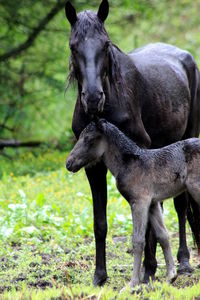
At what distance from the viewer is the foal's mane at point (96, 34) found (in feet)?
17.8

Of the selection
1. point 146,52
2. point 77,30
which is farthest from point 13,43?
point 77,30

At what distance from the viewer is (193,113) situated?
25.0 ft

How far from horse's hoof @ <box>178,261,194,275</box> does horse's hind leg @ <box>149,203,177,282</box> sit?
1.16 meters

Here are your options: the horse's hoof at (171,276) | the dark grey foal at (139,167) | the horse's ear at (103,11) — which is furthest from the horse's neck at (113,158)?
the horse's ear at (103,11)

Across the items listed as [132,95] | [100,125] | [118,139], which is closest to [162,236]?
[118,139]

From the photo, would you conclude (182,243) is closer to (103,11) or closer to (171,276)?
(171,276)

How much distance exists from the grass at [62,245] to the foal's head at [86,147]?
963mm

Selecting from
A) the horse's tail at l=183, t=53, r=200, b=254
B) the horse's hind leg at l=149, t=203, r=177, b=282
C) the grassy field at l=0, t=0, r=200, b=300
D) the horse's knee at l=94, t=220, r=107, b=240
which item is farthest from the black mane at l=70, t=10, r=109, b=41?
the horse's tail at l=183, t=53, r=200, b=254

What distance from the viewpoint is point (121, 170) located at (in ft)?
18.1

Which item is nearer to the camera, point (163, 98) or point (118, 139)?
point (118, 139)

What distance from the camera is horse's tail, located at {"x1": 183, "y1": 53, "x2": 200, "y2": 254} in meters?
7.27

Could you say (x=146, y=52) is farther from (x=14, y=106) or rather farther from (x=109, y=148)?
(x=14, y=106)

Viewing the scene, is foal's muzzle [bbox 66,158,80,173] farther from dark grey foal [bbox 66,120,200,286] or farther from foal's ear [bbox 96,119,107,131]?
foal's ear [bbox 96,119,107,131]

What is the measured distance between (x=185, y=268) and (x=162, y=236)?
1402 mm
